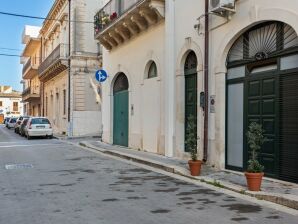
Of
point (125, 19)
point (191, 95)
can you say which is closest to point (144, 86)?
point (125, 19)

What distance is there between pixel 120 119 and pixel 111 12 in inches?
189

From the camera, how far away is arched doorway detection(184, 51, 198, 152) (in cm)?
1297

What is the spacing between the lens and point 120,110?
19047 millimetres

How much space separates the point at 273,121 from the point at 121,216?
15.4 ft

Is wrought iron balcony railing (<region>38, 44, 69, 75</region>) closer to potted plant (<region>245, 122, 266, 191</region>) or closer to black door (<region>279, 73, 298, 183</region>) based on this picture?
black door (<region>279, 73, 298, 183</region>)

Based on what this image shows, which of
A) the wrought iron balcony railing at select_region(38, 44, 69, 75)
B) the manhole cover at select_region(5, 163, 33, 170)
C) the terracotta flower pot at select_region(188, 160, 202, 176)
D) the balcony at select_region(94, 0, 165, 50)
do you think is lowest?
the manhole cover at select_region(5, 163, 33, 170)

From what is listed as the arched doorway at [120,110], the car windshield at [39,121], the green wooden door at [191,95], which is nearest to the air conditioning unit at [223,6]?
the green wooden door at [191,95]

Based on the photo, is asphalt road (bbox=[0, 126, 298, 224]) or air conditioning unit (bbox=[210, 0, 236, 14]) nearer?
asphalt road (bbox=[0, 126, 298, 224])

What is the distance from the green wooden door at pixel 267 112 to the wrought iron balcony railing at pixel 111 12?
7.59 m

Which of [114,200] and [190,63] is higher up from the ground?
[190,63]

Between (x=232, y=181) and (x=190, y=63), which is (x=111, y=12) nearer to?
(x=190, y=63)

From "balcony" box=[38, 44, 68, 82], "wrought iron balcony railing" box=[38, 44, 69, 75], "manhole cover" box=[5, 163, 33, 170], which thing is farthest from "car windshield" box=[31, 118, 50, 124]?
"manhole cover" box=[5, 163, 33, 170]

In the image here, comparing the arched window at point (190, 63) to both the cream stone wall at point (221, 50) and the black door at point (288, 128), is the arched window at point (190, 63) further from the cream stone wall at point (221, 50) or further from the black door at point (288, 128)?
the black door at point (288, 128)

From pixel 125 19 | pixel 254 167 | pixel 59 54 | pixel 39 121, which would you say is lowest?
pixel 254 167
